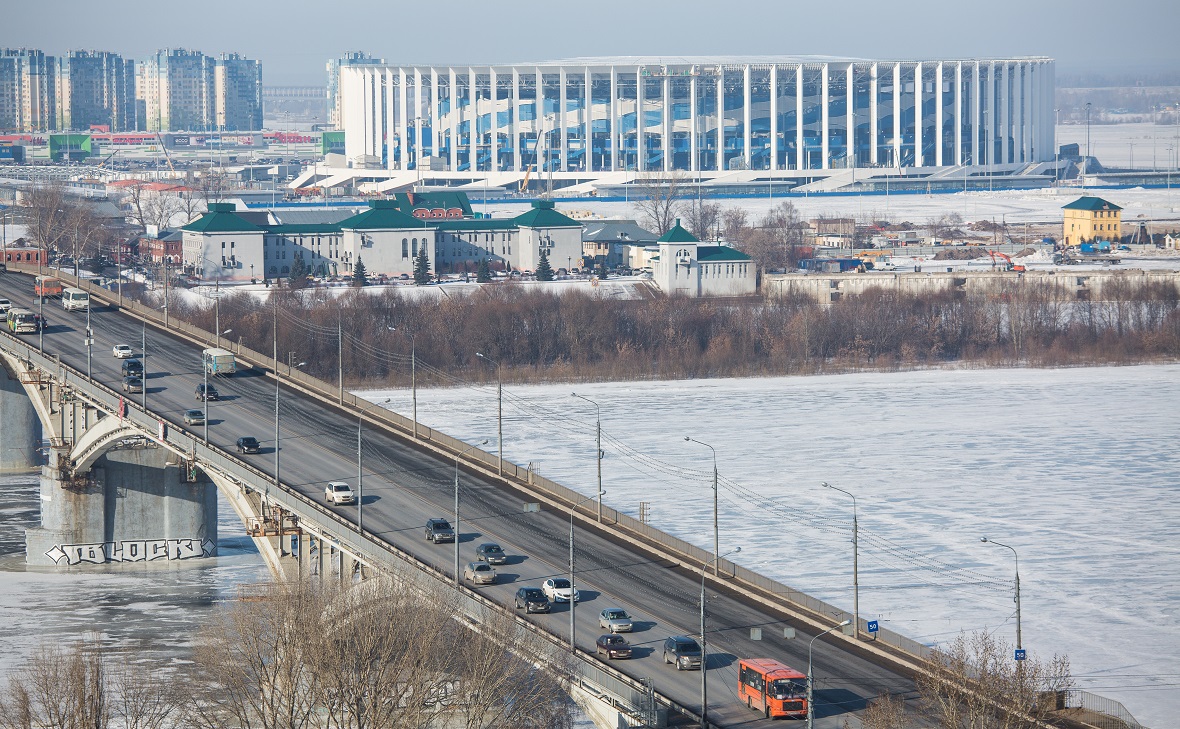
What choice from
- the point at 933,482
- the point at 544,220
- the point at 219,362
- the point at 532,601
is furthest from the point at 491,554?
the point at 544,220

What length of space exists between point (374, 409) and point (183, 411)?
7.00m

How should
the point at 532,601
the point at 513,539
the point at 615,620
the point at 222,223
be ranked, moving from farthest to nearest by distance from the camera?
1. the point at 222,223
2. the point at 513,539
3. the point at 532,601
4. the point at 615,620

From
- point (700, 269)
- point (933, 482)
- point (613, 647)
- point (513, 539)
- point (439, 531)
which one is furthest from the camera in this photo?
point (700, 269)

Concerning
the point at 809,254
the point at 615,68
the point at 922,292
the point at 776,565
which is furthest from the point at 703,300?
the point at 615,68

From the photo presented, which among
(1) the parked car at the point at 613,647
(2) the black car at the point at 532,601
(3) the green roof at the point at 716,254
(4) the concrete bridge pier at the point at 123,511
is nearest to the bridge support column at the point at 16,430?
(4) the concrete bridge pier at the point at 123,511

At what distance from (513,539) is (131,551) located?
22.8 m

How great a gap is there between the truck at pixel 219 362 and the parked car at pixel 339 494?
18576 mm

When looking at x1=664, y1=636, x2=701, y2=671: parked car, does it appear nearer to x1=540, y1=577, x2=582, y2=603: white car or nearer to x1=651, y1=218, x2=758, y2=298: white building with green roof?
x1=540, y1=577, x2=582, y2=603: white car

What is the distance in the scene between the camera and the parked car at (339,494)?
51.8m

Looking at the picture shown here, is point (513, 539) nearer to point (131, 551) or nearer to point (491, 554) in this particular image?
point (491, 554)

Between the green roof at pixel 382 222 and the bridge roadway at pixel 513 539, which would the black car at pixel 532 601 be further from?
the green roof at pixel 382 222

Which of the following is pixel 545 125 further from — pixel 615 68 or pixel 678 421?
pixel 678 421

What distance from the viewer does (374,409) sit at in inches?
2645

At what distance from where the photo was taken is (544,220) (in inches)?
5468
